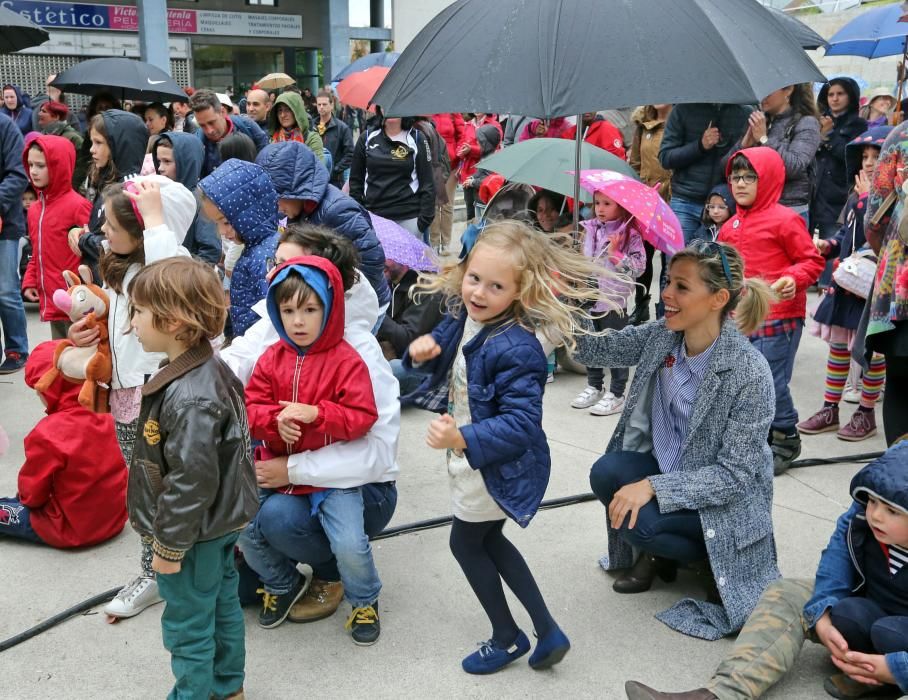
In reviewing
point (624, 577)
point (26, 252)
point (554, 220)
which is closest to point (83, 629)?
point (624, 577)

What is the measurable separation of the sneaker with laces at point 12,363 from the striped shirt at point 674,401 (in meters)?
4.53

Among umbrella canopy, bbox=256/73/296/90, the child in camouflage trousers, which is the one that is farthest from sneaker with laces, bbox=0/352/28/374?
umbrella canopy, bbox=256/73/296/90

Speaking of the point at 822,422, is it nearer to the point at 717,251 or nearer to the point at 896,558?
the point at 717,251

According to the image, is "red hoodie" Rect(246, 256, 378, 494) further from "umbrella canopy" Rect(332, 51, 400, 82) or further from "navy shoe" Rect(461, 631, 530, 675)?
"umbrella canopy" Rect(332, 51, 400, 82)

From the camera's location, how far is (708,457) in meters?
3.14

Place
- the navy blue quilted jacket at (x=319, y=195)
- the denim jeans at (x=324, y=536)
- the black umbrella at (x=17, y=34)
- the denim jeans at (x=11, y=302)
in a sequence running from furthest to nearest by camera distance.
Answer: the black umbrella at (x=17, y=34), the denim jeans at (x=11, y=302), the navy blue quilted jacket at (x=319, y=195), the denim jeans at (x=324, y=536)

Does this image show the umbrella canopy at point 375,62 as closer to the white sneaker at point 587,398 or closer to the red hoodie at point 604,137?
the red hoodie at point 604,137

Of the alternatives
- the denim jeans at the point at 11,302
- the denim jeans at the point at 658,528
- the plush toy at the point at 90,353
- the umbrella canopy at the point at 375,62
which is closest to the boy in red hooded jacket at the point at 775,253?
the denim jeans at the point at 658,528

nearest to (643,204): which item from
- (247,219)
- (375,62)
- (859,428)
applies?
(859,428)

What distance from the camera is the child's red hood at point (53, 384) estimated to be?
379 centimetres

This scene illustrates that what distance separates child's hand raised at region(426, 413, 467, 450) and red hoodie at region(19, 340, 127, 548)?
70.2 inches

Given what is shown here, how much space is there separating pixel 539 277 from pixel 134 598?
6.12 ft

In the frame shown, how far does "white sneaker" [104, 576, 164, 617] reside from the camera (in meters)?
3.22

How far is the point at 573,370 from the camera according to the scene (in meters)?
6.22
